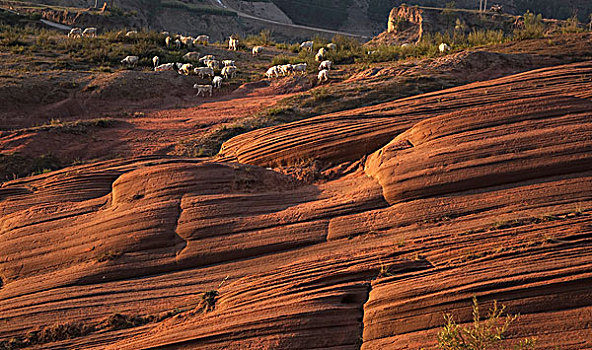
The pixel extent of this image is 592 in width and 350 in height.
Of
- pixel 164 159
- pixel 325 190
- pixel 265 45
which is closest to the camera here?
pixel 325 190

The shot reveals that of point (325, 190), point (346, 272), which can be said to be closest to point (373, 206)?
point (325, 190)

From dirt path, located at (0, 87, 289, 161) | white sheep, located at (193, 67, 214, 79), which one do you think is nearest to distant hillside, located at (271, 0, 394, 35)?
white sheep, located at (193, 67, 214, 79)

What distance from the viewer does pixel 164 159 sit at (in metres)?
11.8

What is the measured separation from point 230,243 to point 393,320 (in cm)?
314

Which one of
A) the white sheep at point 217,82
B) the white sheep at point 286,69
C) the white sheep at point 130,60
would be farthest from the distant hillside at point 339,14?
the white sheep at point 217,82

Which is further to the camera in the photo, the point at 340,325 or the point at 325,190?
the point at 325,190

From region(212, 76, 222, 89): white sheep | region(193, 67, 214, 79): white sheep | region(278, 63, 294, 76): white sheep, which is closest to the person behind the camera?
region(212, 76, 222, 89): white sheep

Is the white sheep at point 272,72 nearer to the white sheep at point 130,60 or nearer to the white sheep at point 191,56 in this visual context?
the white sheep at point 191,56

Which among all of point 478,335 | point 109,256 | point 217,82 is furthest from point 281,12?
point 478,335

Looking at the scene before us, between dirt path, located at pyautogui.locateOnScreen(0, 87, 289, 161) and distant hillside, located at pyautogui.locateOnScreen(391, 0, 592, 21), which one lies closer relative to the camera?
dirt path, located at pyautogui.locateOnScreen(0, 87, 289, 161)

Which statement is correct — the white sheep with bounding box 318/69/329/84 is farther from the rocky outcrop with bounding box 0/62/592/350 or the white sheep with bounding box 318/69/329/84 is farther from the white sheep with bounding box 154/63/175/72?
the white sheep with bounding box 154/63/175/72

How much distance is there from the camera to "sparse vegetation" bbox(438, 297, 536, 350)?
5898mm

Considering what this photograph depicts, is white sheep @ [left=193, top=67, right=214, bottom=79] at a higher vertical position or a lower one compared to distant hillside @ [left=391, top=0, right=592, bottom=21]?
lower

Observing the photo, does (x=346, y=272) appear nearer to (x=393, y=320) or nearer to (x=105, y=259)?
(x=393, y=320)
